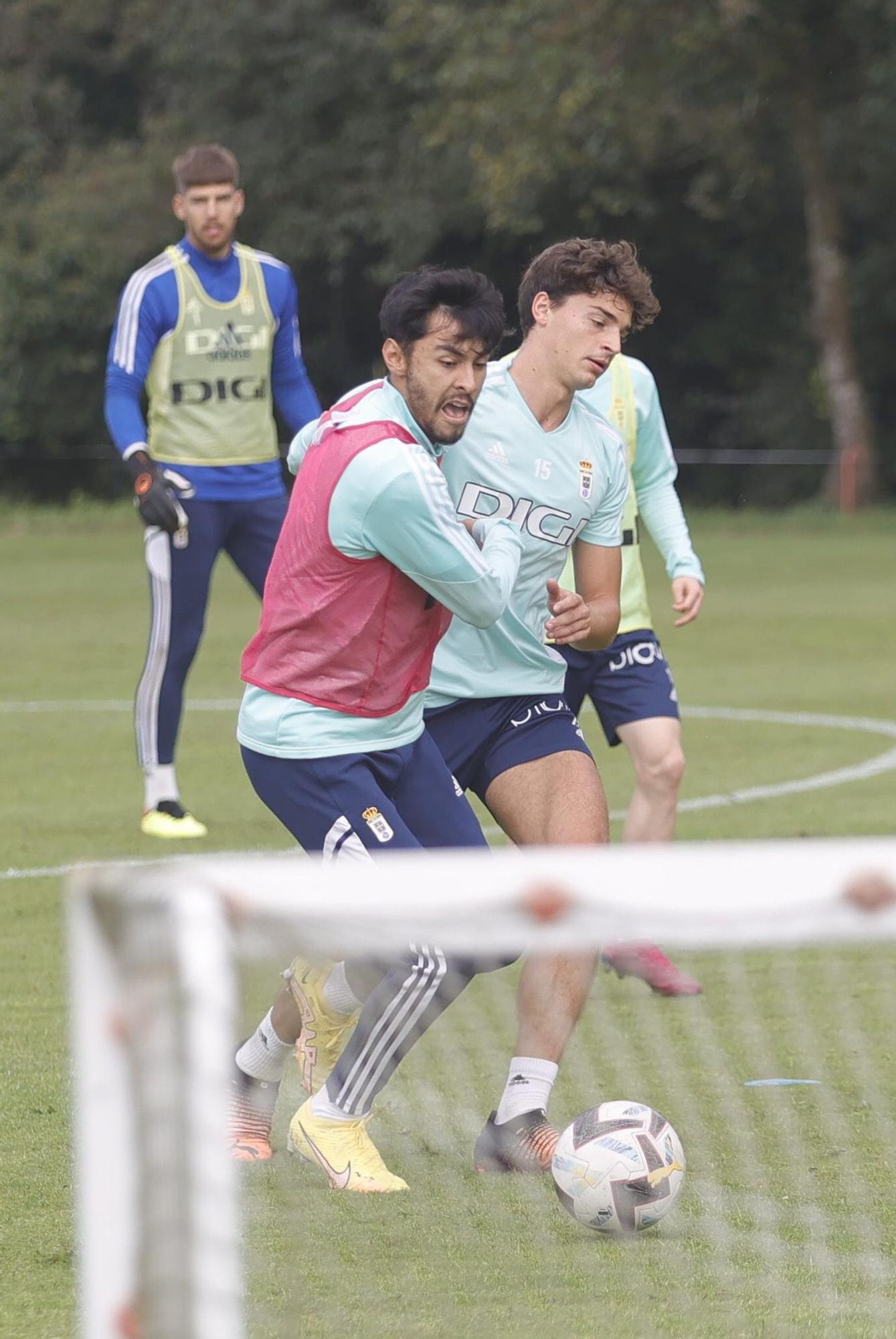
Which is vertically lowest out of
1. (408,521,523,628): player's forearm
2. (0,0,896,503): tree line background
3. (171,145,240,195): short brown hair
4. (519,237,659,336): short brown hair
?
(0,0,896,503): tree line background

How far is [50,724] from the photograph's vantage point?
11766 mm

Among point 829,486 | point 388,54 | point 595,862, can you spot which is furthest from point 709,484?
point 595,862

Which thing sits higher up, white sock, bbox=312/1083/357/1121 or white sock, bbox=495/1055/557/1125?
white sock, bbox=312/1083/357/1121

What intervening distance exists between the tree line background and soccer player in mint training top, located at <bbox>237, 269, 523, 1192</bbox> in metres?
24.0

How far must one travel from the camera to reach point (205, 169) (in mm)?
8656

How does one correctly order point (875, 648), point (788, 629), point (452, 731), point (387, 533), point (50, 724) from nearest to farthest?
point (387, 533) < point (452, 731) < point (50, 724) < point (875, 648) < point (788, 629)

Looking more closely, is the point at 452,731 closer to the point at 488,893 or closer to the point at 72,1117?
the point at 72,1117

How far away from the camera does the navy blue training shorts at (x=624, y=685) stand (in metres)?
6.68

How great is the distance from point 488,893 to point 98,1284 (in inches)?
24.4

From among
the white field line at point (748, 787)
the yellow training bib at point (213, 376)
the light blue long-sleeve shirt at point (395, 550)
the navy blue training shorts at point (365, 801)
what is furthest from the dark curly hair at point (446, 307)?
the yellow training bib at point (213, 376)

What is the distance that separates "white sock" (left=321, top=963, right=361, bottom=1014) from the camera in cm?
468

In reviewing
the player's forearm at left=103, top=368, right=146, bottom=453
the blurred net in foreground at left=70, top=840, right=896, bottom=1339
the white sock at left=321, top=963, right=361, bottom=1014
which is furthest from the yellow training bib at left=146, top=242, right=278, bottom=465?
the white sock at left=321, top=963, right=361, bottom=1014

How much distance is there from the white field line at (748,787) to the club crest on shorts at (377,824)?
2031 mm

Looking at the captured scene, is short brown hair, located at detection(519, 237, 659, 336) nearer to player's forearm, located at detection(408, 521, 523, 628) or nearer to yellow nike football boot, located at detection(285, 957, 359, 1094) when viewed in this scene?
player's forearm, located at detection(408, 521, 523, 628)
